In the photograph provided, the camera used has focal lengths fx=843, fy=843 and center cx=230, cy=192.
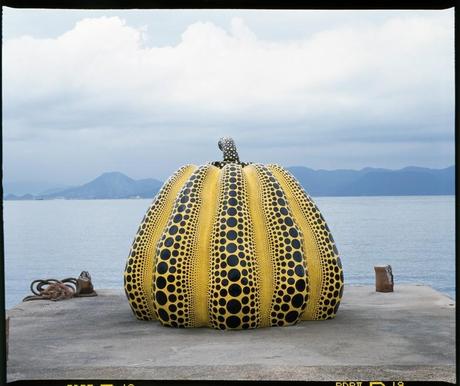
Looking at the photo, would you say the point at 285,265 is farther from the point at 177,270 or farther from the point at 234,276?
the point at 177,270

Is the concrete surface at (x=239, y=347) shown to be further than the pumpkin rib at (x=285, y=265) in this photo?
No

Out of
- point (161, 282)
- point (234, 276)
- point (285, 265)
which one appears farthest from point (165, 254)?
point (285, 265)

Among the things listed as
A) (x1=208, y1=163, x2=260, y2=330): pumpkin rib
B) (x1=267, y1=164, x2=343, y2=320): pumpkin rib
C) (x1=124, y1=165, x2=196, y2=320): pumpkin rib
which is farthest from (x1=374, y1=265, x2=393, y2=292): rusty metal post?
(x1=124, y1=165, x2=196, y2=320): pumpkin rib

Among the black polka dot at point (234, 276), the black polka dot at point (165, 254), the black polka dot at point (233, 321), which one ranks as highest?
the black polka dot at point (165, 254)

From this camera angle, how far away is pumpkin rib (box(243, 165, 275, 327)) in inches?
276

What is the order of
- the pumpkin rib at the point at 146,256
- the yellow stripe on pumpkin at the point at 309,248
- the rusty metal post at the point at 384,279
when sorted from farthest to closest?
the rusty metal post at the point at 384,279, the pumpkin rib at the point at 146,256, the yellow stripe on pumpkin at the point at 309,248

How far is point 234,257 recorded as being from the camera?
696cm

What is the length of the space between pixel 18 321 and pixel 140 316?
3.88 ft

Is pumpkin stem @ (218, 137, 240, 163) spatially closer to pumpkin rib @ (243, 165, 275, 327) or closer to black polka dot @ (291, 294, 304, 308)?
pumpkin rib @ (243, 165, 275, 327)

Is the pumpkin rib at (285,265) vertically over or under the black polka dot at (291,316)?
over

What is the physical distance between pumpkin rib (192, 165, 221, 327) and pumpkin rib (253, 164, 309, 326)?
47 centimetres

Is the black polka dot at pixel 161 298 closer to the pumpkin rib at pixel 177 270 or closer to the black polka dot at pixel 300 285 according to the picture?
the pumpkin rib at pixel 177 270

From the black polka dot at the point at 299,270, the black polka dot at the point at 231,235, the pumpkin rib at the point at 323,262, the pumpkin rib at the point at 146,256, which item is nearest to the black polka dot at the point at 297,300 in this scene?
the black polka dot at the point at 299,270

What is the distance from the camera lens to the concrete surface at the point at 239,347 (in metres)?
5.54
